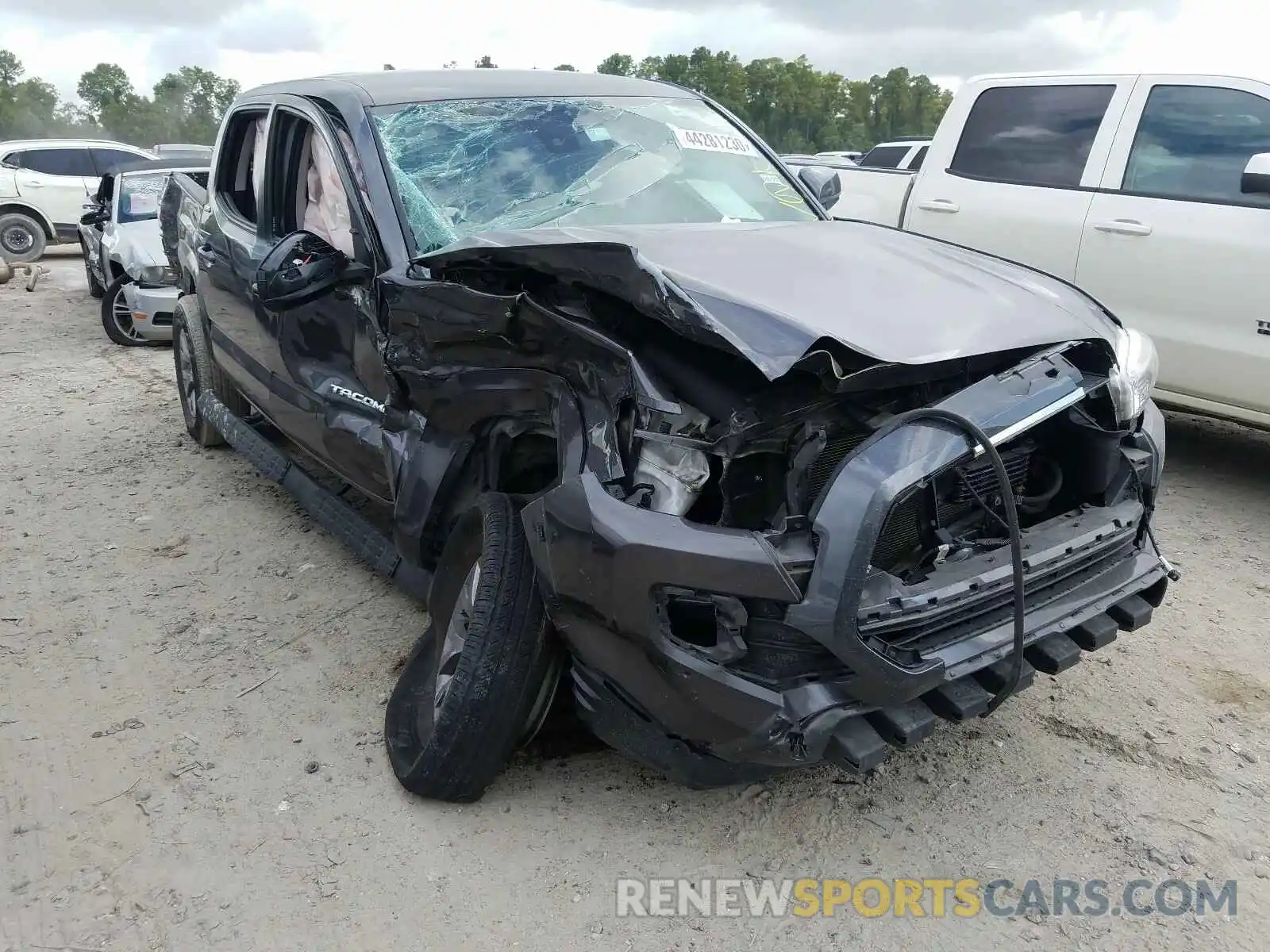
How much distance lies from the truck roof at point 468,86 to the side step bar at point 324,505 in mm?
1518

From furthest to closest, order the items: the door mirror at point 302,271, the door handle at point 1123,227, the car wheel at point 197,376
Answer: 1. the car wheel at point 197,376
2. the door handle at point 1123,227
3. the door mirror at point 302,271

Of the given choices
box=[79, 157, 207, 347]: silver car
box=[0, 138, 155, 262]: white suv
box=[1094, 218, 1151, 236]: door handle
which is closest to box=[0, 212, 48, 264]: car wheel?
box=[0, 138, 155, 262]: white suv

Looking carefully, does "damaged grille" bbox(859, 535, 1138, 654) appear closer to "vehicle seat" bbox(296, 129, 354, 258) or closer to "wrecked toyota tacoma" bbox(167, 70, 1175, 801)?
"wrecked toyota tacoma" bbox(167, 70, 1175, 801)

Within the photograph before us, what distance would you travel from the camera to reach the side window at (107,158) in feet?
52.4

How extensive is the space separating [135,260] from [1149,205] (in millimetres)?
8051

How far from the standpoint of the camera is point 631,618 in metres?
2.24

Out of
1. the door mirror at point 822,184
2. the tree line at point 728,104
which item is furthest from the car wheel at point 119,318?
the tree line at point 728,104

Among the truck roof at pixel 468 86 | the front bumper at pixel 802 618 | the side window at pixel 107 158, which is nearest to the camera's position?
the front bumper at pixel 802 618

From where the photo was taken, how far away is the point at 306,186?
398 centimetres

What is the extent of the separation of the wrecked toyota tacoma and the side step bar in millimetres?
25

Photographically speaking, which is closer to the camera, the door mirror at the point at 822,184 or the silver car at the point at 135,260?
the door mirror at the point at 822,184

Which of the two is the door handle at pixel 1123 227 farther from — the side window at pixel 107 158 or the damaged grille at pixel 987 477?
the side window at pixel 107 158

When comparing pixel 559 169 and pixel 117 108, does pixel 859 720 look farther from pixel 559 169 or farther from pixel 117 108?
pixel 117 108

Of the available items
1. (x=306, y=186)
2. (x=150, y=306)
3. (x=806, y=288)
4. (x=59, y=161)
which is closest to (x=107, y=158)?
(x=59, y=161)
